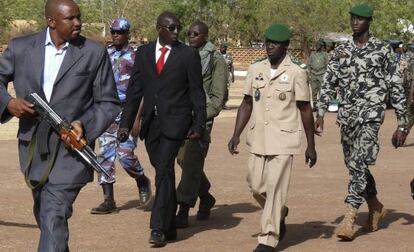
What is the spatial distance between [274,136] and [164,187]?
107 cm

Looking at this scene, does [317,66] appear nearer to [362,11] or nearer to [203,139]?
[203,139]

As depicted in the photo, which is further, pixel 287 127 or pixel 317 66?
pixel 317 66

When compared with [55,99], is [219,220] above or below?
below

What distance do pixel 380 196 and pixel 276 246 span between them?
3264 mm

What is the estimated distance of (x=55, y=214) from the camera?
20.4 ft

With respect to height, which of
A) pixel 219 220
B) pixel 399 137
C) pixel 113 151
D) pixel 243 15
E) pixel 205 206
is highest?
pixel 399 137

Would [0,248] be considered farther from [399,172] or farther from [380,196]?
[399,172]

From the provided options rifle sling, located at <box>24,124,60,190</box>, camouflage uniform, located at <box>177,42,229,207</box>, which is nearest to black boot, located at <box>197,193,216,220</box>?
camouflage uniform, located at <box>177,42,229,207</box>

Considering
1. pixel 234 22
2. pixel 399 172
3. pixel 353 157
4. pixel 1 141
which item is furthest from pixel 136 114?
pixel 234 22

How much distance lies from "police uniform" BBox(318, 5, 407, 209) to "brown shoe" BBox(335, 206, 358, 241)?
74 mm

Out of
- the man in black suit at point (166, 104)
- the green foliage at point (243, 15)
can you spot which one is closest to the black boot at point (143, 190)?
the man in black suit at point (166, 104)

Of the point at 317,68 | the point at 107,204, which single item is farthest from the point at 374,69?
the point at 317,68

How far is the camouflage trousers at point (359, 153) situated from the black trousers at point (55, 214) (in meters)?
3.41

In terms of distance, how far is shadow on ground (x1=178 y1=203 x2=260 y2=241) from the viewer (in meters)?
9.55
